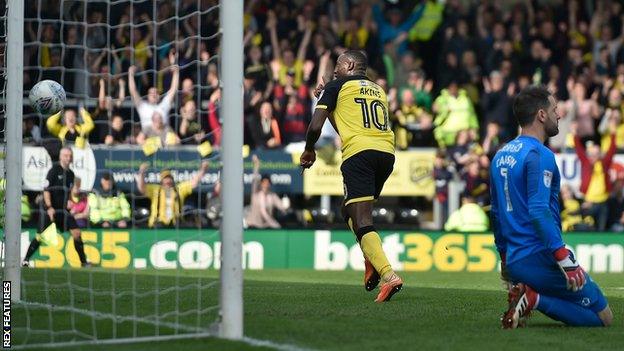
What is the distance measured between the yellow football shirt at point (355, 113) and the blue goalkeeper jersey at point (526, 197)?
228cm

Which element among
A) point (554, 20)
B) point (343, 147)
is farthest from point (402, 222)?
point (343, 147)

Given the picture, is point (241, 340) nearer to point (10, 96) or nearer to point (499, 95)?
point (10, 96)

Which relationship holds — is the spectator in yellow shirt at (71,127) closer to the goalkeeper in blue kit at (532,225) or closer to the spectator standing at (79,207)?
the spectator standing at (79,207)

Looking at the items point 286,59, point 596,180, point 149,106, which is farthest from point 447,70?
point 149,106

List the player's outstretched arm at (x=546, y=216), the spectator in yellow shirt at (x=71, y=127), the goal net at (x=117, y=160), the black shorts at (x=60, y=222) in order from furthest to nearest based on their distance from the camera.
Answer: the black shorts at (x=60, y=222) < the spectator in yellow shirt at (x=71, y=127) < the goal net at (x=117, y=160) < the player's outstretched arm at (x=546, y=216)


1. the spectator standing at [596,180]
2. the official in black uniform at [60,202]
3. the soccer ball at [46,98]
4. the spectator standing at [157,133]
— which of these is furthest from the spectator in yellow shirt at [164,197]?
the spectator standing at [596,180]

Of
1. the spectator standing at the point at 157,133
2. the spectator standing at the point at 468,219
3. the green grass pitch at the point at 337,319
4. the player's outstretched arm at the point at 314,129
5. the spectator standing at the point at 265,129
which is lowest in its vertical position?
the green grass pitch at the point at 337,319

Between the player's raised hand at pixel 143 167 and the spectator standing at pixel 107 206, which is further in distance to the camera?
the player's raised hand at pixel 143 167

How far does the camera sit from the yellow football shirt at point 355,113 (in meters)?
11.5

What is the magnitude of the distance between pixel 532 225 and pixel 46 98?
5.21m

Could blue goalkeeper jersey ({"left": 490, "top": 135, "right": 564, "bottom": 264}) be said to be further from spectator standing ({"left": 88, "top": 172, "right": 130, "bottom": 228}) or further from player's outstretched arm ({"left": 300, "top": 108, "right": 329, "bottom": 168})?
spectator standing ({"left": 88, "top": 172, "right": 130, "bottom": 228})

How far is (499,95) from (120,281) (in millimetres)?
11400

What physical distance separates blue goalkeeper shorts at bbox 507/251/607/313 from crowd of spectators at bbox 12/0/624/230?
10556 millimetres

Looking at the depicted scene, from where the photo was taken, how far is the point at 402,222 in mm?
22516
